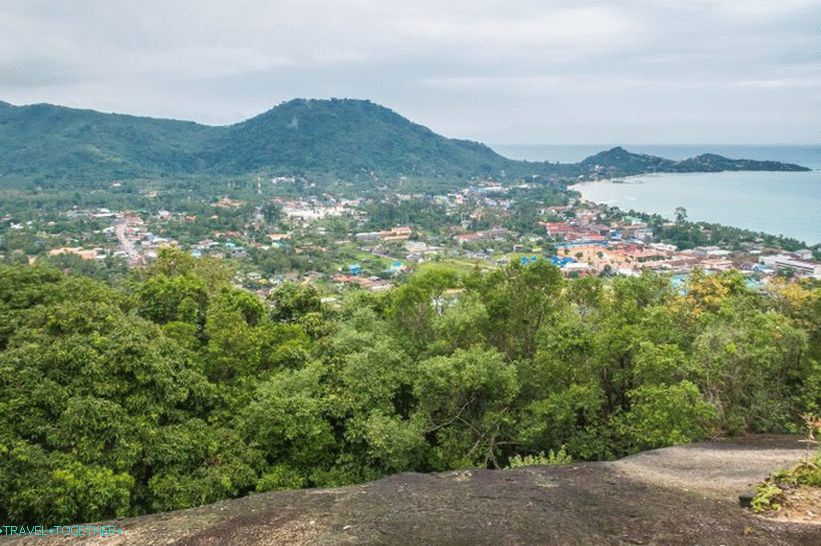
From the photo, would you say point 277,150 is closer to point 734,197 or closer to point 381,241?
point 381,241

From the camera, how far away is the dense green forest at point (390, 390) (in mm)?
8344

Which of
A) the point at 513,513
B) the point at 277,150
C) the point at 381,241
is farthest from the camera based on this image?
the point at 277,150

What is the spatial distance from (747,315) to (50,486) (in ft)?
41.3

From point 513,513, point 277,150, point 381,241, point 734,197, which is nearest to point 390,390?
point 513,513

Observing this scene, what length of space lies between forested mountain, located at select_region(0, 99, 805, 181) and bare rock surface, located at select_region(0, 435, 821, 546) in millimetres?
140641

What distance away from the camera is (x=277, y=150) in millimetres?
161625

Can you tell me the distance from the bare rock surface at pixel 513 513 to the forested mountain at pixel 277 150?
461ft

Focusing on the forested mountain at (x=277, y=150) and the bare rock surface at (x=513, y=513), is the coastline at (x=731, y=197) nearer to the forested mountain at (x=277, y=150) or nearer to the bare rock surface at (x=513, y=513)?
the forested mountain at (x=277, y=150)

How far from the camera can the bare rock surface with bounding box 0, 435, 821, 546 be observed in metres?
5.14

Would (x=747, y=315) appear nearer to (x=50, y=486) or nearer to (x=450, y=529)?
(x=450, y=529)

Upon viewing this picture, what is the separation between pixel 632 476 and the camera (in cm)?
653

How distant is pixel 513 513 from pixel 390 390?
5.31m

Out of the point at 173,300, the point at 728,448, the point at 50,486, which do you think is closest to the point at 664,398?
the point at 728,448

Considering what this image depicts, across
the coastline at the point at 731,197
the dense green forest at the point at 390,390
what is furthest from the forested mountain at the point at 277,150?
the dense green forest at the point at 390,390
